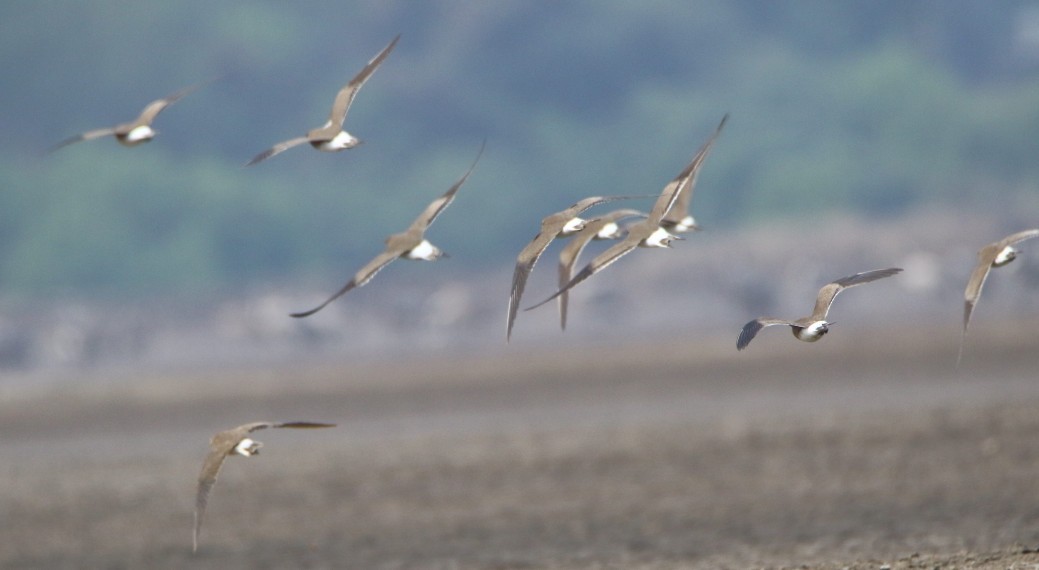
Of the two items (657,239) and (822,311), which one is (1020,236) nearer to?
(822,311)

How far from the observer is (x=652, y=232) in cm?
1299

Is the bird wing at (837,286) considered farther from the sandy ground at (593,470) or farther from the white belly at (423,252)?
the white belly at (423,252)

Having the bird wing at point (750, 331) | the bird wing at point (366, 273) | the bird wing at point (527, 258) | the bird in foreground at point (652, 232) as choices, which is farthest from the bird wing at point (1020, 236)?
the bird wing at point (366, 273)

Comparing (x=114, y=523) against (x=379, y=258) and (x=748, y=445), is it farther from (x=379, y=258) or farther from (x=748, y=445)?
(x=379, y=258)

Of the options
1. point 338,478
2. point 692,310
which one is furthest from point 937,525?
point 692,310

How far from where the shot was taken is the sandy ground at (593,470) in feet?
61.4

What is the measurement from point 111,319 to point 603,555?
182 feet

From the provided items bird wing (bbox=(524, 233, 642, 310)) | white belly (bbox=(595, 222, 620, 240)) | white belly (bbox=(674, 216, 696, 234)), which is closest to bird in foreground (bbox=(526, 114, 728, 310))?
bird wing (bbox=(524, 233, 642, 310))

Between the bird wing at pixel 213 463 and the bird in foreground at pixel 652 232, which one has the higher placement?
the bird in foreground at pixel 652 232

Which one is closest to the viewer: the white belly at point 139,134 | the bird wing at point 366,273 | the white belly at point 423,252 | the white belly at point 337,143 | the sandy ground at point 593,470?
the bird wing at point 366,273

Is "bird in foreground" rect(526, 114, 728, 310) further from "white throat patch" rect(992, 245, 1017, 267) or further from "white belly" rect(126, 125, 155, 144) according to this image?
"white belly" rect(126, 125, 155, 144)

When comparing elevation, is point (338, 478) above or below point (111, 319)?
below

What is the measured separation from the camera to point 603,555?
18.1 m

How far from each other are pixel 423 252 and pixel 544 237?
111 cm
